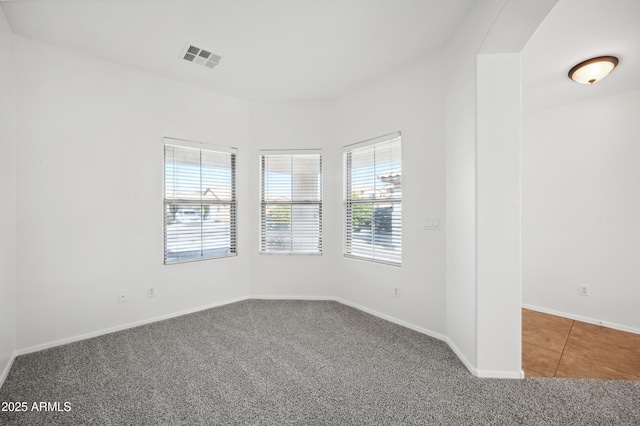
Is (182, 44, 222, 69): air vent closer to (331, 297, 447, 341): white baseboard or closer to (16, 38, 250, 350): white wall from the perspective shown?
(16, 38, 250, 350): white wall

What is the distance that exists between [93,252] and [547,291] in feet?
17.8

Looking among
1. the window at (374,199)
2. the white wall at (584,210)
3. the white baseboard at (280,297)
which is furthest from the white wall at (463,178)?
the white wall at (584,210)

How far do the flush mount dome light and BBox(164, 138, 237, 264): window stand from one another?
3859 millimetres

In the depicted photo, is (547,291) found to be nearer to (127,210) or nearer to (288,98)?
(288,98)

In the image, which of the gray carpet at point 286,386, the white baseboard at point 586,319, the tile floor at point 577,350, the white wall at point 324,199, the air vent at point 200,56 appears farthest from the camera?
the white wall at point 324,199

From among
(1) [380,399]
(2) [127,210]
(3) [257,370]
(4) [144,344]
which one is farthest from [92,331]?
(1) [380,399]

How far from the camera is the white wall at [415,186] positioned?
2.74 metres

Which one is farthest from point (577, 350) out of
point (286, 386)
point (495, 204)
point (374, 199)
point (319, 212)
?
point (319, 212)

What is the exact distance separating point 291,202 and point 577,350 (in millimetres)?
3458

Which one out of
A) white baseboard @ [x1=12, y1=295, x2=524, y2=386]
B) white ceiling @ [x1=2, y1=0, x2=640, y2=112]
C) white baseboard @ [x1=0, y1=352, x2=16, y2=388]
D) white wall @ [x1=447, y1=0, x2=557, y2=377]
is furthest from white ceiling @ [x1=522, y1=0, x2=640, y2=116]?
white baseboard @ [x1=0, y1=352, x2=16, y2=388]

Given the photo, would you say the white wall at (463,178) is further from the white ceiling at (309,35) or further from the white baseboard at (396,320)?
the white ceiling at (309,35)

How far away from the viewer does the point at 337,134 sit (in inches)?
148

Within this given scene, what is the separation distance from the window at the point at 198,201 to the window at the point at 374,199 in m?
1.63

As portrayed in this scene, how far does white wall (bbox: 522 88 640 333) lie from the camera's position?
306 cm
